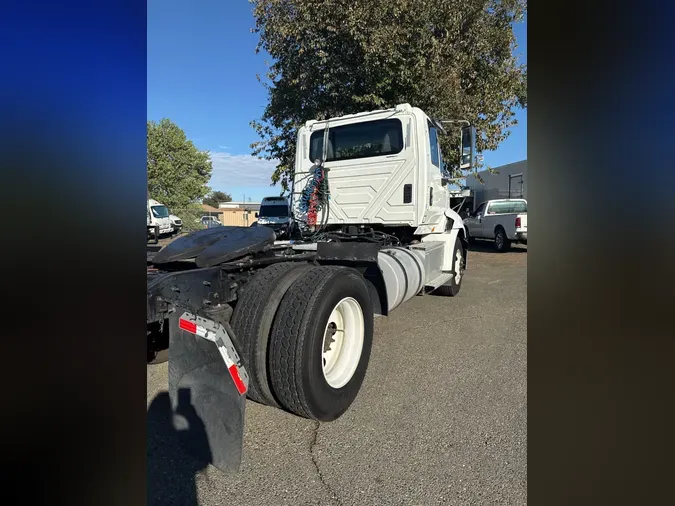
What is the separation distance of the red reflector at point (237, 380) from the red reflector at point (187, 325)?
11.1 inches

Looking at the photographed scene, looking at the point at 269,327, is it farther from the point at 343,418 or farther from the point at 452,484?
the point at 452,484

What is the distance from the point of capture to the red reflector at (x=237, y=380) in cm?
213

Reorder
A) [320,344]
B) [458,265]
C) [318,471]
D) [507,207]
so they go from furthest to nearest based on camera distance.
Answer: [507,207]
[458,265]
[320,344]
[318,471]

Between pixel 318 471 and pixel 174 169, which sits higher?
pixel 174 169

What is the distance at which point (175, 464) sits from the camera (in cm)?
239

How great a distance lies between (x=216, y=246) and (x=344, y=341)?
4.03 ft

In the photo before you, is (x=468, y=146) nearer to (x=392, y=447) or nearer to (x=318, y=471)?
(x=392, y=447)

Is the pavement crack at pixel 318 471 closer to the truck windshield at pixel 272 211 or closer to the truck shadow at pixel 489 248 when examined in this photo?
the truck shadow at pixel 489 248

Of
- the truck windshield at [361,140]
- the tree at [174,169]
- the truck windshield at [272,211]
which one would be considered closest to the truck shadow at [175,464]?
the truck windshield at [361,140]
